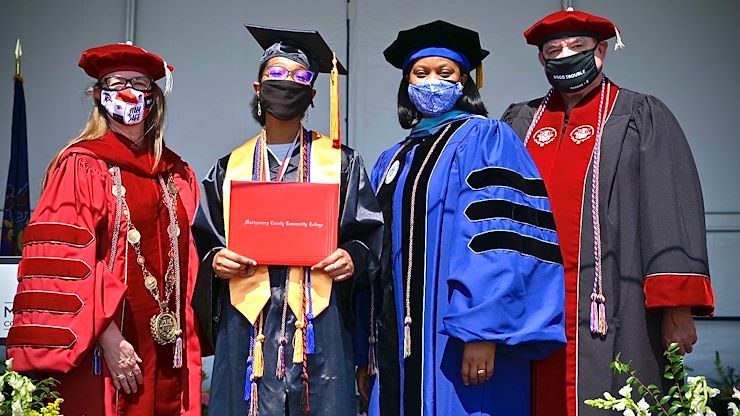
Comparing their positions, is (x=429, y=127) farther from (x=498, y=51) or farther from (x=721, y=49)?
(x=721, y=49)

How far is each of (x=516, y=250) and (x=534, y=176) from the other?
34 cm

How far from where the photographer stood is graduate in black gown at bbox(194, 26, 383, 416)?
3100 mm

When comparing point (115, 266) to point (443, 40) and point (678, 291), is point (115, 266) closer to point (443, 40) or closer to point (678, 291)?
point (443, 40)

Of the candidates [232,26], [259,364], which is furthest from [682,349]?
[232,26]

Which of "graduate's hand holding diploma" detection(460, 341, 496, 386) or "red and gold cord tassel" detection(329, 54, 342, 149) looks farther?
"red and gold cord tassel" detection(329, 54, 342, 149)

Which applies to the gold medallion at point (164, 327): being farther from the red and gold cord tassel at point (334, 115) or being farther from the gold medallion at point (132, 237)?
the red and gold cord tassel at point (334, 115)

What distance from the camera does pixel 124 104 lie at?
11.8 feet

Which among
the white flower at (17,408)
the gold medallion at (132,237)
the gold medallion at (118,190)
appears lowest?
the white flower at (17,408)

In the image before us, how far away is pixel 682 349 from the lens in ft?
10.6

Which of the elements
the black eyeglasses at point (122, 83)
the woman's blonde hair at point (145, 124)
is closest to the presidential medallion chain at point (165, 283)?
the woman's blonde hair at point (145, 124)

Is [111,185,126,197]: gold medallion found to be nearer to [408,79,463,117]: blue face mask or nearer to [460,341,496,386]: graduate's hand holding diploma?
[408,79,463,117]: blue face mask

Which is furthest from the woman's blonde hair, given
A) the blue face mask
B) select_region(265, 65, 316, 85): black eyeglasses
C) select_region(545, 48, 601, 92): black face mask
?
select_region(545, 48, 601, 92): black face mask

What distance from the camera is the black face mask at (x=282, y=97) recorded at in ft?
10.8

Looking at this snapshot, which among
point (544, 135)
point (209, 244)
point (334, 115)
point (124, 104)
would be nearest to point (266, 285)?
point (209, 244)
